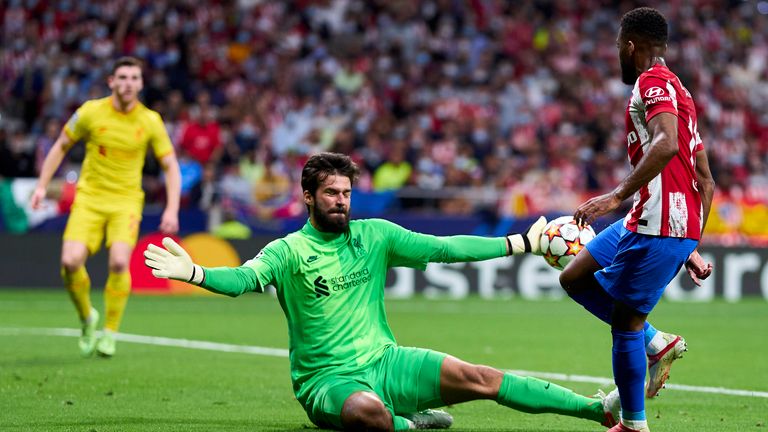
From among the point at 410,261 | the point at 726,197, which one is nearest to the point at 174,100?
the point at 726,197

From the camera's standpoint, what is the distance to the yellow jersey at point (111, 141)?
11.2 metres

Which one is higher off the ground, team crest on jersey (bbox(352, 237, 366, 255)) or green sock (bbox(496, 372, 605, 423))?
team crest on jersey (bbox(352, 237, 366, 255))

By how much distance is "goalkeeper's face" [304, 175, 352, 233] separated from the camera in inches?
255

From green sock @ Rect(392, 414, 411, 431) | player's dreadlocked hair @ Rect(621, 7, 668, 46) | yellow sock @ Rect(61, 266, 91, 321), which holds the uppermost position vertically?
player's dreadlocked hair @ Rect(621, 7, 668, 46)

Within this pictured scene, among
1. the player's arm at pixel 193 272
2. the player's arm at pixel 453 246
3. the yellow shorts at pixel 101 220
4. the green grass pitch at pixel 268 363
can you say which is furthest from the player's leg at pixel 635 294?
the yellow shorts at pixel 101 220

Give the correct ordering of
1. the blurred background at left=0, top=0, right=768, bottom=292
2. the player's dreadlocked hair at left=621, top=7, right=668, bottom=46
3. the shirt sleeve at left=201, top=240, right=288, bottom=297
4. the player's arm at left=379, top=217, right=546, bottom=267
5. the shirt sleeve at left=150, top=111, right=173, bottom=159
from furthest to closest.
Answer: the blurred background at left=0, top=0, right=768, bottom=292 → the shirt sleeve at left=150, top=111, right=173, bottom=159 → the player's arm at left=379, top=217, right=546, bottom=267 → the player's dreadlocked hair at left=621, top=7, right=668, bottom=46 → the shirt sleeve at left=201, top=240, right=288, bottom=297

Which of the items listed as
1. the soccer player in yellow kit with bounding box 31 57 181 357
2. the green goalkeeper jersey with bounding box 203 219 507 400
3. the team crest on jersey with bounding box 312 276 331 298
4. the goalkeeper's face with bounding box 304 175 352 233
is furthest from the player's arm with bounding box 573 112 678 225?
the soccer player in yellow kit with bounding box 31 57 181 357

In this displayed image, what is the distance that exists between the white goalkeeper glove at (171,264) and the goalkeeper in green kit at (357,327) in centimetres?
53

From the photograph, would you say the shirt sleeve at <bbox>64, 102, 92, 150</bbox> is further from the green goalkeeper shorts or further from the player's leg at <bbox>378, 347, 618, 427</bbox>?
the player's leg at <bbox>378, 347, 618, 427</bbox>

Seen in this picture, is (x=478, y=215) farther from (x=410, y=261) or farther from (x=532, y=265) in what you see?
(x=410, y=261)

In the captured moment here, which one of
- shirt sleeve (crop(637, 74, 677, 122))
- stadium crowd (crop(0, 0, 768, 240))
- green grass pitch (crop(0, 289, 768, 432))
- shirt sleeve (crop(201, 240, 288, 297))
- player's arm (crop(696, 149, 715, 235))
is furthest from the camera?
stadium crowd (crop(0, 0, 768, 240))

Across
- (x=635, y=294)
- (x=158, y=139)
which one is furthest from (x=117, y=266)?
(x=635, y=294)

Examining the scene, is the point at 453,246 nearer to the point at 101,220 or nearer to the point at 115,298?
the point at 115,298

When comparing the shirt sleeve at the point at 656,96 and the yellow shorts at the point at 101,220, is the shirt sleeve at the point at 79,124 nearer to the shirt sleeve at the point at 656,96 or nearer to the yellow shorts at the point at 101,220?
the yellow shorts at the point at 101,220
